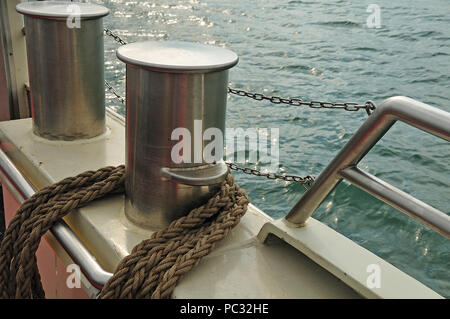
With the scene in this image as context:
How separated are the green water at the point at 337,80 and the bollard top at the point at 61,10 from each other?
3.43 meters

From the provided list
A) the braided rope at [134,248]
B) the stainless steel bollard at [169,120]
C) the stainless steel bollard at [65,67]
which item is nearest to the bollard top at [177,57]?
the stainless steel bollard at [169,120]

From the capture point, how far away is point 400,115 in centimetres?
136

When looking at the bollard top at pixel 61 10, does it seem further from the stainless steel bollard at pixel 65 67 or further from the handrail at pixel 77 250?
the handrail at pixel 77 250

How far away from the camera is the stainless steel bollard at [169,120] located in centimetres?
166

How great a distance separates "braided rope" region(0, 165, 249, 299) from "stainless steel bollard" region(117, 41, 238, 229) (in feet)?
0.27

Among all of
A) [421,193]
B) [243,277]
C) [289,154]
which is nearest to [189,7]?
[289,154]

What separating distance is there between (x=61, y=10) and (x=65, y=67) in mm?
250

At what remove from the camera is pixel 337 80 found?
352 inches

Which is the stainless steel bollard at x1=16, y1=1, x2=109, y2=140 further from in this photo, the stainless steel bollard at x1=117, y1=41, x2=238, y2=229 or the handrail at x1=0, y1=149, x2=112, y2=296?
the stainless steel bollard at x1=117, y1=41, x2=238, y2=229

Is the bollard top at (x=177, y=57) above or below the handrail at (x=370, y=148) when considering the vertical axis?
above

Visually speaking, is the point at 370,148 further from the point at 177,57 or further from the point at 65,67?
the point at 65,67

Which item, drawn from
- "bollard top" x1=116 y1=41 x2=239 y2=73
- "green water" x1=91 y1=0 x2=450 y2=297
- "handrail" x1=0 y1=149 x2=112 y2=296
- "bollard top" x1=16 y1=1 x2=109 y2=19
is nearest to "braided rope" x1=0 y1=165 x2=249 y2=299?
"handrail" x1=0 y1=149 x2=112 y2=296

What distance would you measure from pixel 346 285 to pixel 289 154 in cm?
499
